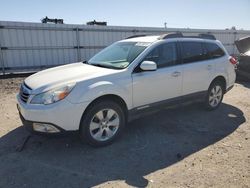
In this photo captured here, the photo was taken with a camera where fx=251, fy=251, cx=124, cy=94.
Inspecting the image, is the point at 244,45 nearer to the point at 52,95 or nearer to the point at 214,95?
the point at 214,95

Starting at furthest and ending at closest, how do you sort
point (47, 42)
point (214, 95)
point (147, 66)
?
1. point (47, 42)
2. point (214, 95)
3. point (147, 66)

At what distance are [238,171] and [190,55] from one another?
2.64m

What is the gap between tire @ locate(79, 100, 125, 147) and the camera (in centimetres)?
389

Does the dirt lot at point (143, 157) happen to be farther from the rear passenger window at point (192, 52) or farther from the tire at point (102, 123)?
the rear passenger window at point (192, 52)

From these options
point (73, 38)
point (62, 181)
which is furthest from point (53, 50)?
point (62, 181)

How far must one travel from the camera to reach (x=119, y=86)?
4.10 meters

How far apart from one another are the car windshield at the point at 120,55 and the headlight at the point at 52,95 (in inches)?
41.9

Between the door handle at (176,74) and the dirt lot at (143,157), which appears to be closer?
the dirt lot at (143,157)

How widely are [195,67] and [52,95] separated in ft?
10.1

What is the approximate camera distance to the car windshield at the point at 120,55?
14.8 feet

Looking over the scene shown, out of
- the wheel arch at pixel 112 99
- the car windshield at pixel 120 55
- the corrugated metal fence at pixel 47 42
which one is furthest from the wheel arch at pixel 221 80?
the corrugated metal fence at pixel 47 42

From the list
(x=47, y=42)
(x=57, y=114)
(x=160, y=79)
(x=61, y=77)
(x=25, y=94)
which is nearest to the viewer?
(x=57, y=114)

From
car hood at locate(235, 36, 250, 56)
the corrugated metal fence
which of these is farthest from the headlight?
car hood at locate(235, 36, 250, 56)

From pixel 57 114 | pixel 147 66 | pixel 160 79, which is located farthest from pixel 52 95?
pixel 160 79
